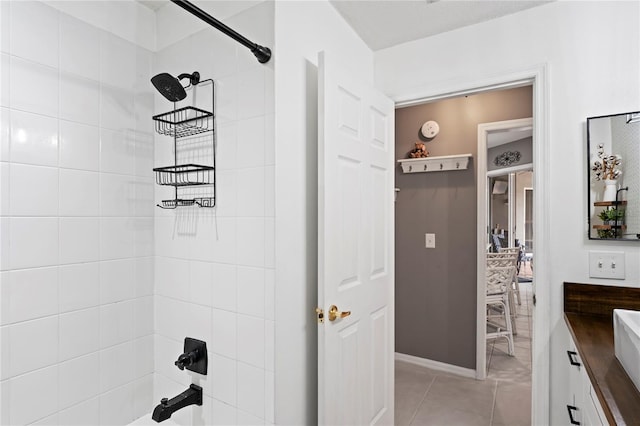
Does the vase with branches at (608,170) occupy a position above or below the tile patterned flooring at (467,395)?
above

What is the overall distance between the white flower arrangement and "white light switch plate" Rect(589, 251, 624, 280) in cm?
35

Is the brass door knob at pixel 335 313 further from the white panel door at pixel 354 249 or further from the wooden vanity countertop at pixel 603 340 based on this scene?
the wooden vanity countertop at pixel 603 340

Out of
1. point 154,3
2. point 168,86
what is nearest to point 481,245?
point 168,86

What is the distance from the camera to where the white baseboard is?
3169 mm

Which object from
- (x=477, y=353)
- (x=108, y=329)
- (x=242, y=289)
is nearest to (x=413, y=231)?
(x=477, y=353)

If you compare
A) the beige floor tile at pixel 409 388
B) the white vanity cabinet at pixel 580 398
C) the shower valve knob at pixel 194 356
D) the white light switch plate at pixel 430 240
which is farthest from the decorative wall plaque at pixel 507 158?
the shower valve knob at pixel 194 356

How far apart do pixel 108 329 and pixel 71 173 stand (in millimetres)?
729

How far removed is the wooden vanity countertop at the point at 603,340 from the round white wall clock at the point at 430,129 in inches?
75.3

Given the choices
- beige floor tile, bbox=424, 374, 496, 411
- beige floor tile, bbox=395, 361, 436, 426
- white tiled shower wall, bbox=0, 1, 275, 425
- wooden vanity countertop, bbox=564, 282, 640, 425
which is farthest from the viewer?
beige floor tile, bbox=424, 374, 496, 411

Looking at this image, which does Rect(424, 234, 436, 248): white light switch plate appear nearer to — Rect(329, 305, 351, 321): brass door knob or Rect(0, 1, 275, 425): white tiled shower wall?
Rect(329, 305, 351, 321): brass door knob

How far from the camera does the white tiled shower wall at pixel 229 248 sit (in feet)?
4.97

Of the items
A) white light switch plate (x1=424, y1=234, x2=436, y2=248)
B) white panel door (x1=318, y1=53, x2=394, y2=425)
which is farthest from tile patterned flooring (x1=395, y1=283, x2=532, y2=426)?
white light switch plate (x1=424, y1=234, x2=436, y2=248)

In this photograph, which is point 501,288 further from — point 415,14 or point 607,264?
point 415,14

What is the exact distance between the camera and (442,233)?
3.32 meters
